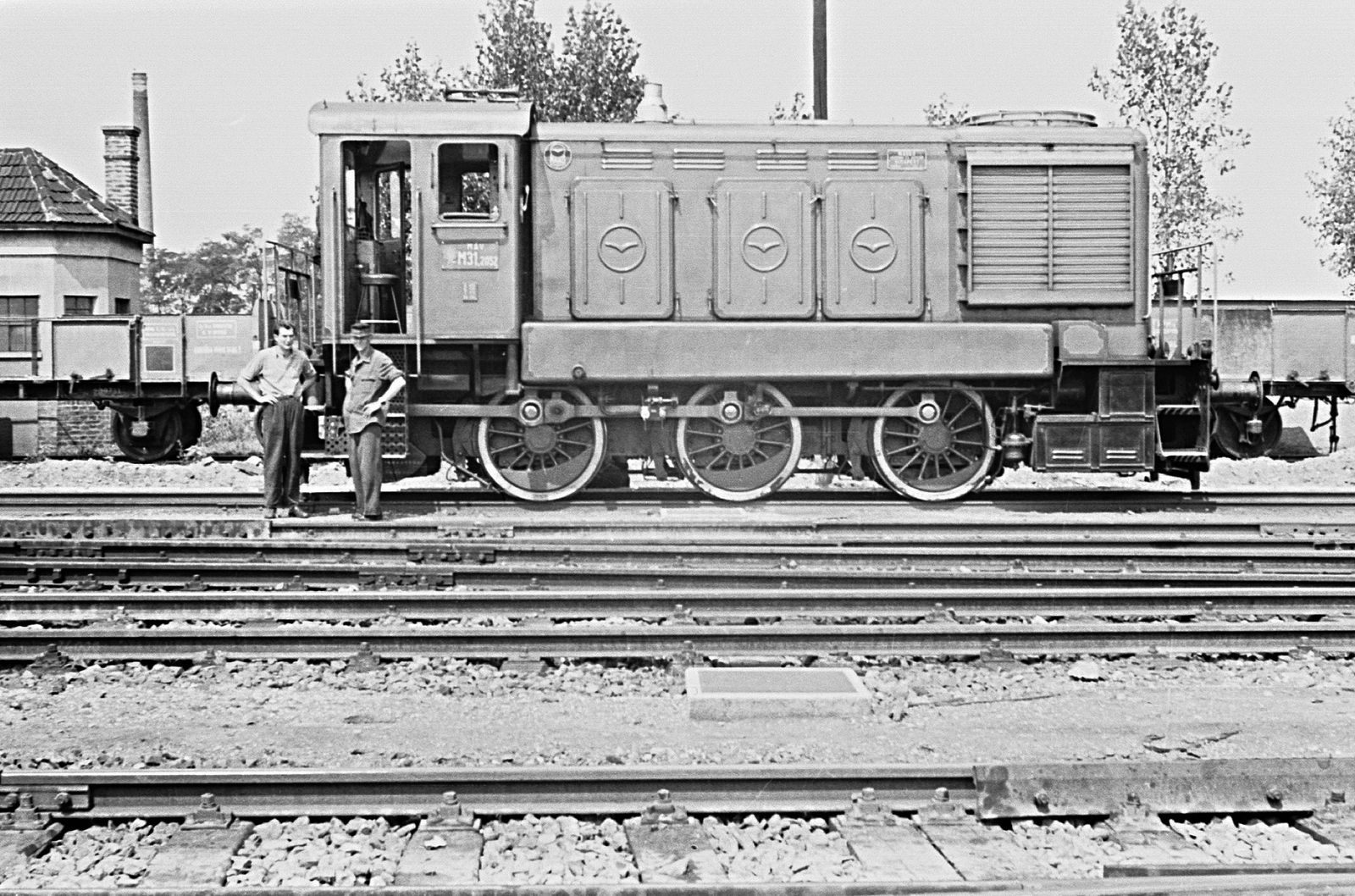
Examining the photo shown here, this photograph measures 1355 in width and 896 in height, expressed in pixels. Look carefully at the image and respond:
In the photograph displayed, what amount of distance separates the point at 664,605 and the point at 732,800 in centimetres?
326

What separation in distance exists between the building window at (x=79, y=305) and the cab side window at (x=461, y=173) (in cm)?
1548

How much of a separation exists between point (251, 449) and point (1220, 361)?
15482 millimetres

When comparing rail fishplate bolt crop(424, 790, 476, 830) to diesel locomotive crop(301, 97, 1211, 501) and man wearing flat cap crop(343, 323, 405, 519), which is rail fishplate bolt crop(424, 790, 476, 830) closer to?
man wearing flat cap crop(343, 323, 405, 519)

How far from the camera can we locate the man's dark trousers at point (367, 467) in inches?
465

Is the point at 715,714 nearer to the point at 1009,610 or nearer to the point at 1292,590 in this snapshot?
the point at 1009,610

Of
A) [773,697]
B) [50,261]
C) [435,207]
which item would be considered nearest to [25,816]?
[773,697]

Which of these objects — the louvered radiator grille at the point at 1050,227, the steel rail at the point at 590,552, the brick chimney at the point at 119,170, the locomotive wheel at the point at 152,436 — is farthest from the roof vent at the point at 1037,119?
the brick chimney at the point at 119,170

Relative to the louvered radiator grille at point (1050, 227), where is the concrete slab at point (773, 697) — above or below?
below

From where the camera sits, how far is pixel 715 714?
6.69m

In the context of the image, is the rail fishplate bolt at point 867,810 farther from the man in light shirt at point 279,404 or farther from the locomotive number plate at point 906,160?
the locomotive number plate at point 906,160

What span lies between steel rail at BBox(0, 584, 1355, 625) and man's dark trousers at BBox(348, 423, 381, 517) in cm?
306

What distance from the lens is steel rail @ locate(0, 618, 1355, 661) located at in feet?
25.5

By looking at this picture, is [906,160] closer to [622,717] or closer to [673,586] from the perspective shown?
[673,586]

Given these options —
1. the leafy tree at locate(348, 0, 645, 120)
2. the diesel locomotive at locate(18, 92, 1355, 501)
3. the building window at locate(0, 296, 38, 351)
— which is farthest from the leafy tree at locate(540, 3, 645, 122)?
the diesel locomotive at locate(18, 92, 1355, 501)
